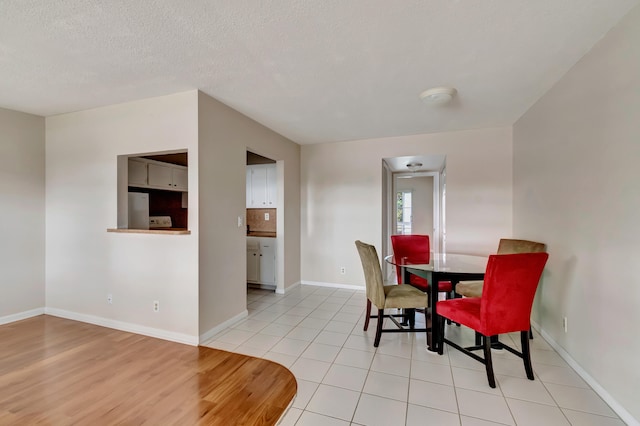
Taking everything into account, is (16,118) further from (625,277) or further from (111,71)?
(625,277)

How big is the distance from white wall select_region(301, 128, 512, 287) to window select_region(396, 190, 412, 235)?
3.81 metres

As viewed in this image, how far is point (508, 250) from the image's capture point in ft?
10.4

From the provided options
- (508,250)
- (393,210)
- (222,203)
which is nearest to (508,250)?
(508,250)

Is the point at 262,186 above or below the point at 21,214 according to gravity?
above

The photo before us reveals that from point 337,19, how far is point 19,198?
4.01 m

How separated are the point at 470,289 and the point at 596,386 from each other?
1156 millimetres

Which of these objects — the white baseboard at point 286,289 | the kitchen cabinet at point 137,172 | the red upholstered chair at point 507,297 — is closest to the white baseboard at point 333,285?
the white baseboard at point 286,289

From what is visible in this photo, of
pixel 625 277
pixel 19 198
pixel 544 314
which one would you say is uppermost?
pixel 19 198

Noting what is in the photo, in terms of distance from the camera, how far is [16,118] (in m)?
3.24

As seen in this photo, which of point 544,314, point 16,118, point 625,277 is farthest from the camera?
point 16,118

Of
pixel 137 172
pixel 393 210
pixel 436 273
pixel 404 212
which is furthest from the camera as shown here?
pixel 404 212

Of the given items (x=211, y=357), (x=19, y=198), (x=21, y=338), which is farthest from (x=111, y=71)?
(x=21, y=338)

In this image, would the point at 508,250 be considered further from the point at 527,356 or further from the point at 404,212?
the point at 404,212

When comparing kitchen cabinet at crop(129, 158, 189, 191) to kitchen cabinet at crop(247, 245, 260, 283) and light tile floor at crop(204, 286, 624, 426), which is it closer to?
kitchen cabinet at crop(247, 245, 260, 283)
